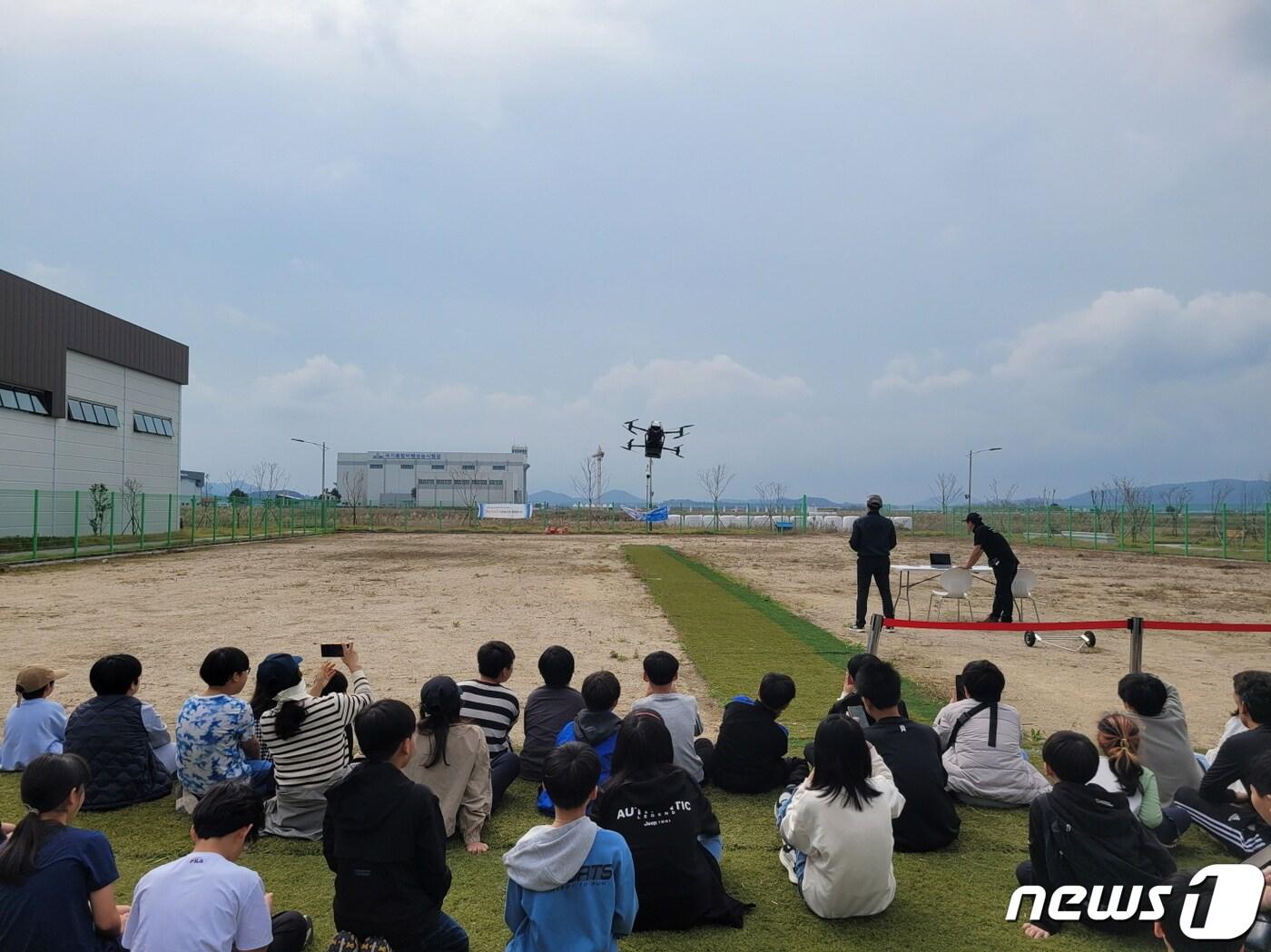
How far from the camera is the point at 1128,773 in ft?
12.4

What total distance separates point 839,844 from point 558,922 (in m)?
1.24

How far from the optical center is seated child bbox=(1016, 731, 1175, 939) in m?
3.24

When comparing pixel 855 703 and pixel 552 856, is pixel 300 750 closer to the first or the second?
pixel 552 856

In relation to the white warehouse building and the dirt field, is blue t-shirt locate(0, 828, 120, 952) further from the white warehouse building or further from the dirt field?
the white warehouse building

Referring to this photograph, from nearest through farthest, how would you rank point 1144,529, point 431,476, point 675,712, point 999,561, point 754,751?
point 675,712 → point 754,751 → point 999,561 → point 1144,529 → point 431,476

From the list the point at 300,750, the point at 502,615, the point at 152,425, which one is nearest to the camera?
the point at 300,750

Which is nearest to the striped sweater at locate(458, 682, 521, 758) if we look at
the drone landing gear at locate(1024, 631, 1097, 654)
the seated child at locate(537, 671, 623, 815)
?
the seated child at locate(537, 671, 623, 815)

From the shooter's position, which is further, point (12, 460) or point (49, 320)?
point (49, 320)

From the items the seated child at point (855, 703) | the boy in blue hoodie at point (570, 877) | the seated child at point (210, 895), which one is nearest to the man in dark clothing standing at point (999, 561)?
the seated child at point (855, 703)

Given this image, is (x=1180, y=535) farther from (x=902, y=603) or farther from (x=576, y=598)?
(x=576, y=598)

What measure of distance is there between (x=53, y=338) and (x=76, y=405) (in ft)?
8.98

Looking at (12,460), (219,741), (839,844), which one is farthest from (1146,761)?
(12,460)

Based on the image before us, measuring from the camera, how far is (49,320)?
29.0 meters

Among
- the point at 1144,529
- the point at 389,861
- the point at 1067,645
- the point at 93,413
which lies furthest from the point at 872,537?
the point at 1144,529
